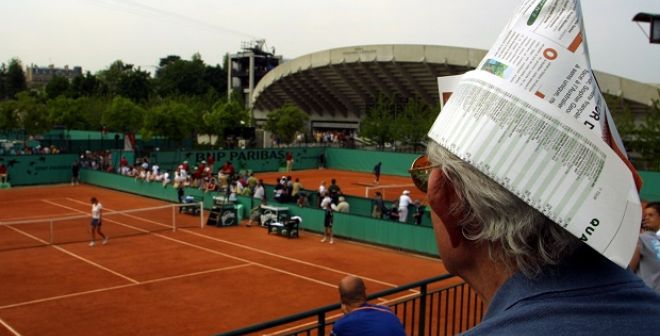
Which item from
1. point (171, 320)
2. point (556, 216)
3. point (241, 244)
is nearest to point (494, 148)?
point (556, 216)

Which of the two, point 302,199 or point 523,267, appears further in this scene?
point 302,199

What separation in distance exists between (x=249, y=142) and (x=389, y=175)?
54.6ft

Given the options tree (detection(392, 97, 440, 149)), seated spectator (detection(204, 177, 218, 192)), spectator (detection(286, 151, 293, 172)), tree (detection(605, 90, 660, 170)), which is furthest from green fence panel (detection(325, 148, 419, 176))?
seated spectator (detection(204, 177, 218, 192))

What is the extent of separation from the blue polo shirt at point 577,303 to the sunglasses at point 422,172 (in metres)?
0.39

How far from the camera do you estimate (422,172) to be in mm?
1791

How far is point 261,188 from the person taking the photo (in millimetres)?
27125

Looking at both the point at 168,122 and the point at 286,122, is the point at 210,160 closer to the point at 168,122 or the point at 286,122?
the point at 168,122

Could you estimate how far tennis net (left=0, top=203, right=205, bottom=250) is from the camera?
72.4ft

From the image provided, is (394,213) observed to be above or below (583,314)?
below

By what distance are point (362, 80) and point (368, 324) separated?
2738 inches

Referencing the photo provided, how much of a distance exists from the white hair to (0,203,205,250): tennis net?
21685mm

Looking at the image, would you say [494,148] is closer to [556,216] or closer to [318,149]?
[556,216]

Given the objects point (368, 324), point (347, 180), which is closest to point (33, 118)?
point (347, 180)

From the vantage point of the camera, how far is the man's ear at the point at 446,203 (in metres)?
1.63
